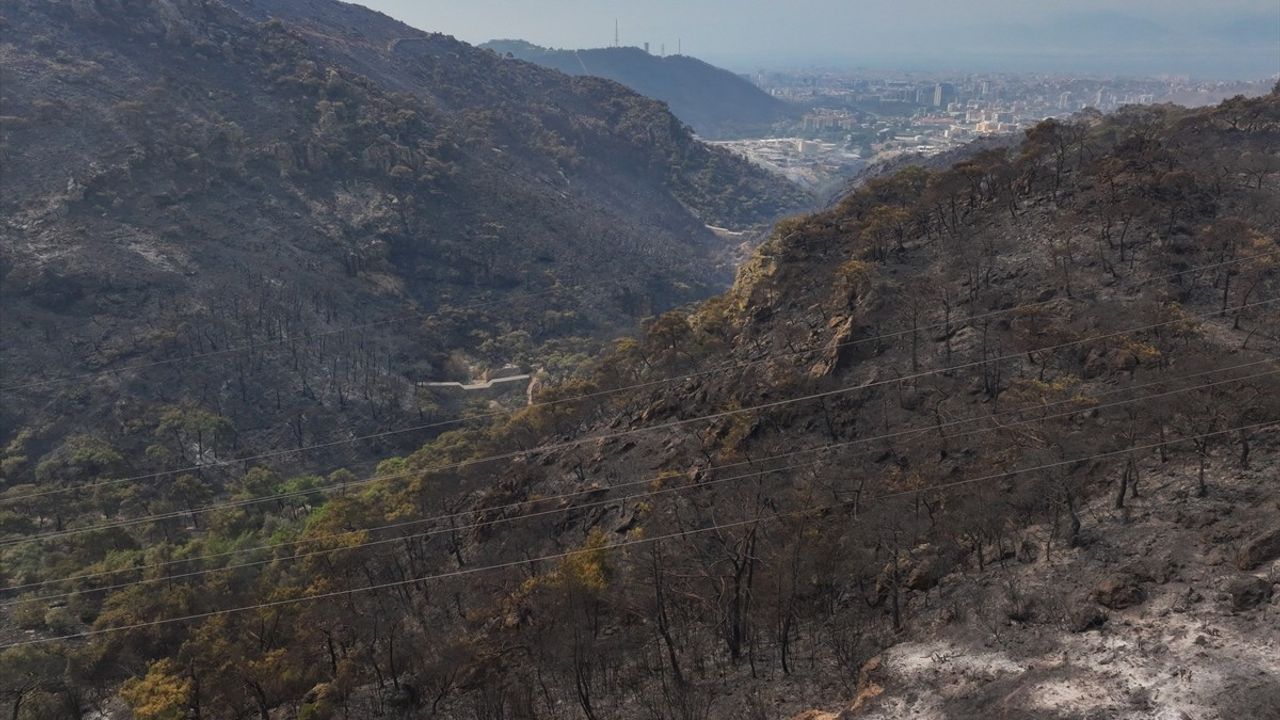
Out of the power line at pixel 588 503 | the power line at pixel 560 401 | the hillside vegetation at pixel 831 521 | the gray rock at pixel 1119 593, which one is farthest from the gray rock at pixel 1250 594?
the power line at pixel 560 401

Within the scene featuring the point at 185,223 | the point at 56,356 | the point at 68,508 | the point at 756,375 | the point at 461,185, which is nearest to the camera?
the point at 756,375

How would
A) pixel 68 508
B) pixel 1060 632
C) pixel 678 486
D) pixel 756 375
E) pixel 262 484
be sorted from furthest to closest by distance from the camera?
pixel 262 484 < pixel 68 508 < pixel 756 375 < pixel 678 486 < pixel 1060 632

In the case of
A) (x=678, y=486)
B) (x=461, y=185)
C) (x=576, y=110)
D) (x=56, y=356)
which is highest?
(x=576, y=110)

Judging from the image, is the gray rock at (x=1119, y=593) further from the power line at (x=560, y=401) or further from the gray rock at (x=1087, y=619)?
the power line at (x=560, y=401)

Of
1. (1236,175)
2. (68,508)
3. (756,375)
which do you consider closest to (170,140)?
(68,508)

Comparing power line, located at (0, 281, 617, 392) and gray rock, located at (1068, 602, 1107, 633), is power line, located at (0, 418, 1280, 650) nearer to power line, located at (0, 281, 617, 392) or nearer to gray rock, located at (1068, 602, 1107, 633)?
gray rock, located at (1068, 602, 1107, 633)

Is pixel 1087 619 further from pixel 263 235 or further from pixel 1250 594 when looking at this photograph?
pixel 263 235

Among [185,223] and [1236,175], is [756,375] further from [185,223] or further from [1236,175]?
[185,223]

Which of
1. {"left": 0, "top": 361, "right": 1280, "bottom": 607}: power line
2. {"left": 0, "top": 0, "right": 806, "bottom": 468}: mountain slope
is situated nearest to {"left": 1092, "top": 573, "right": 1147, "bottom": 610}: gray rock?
{"left": 0, "top": 361, "right": 1280, "bottom": 607}: power line
